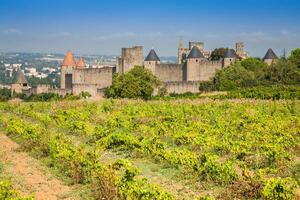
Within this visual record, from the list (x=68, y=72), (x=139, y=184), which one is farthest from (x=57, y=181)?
(x=68, y=72)

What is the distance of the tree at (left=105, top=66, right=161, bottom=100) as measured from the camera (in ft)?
144

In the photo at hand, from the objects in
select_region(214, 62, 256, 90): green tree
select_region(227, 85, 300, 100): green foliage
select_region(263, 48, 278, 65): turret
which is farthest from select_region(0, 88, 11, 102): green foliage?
select_region(263, 48, 278, 65): turret

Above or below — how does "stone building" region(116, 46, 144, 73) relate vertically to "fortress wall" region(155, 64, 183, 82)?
above

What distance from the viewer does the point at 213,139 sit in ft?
47.4

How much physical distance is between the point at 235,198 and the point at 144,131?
8215 mm

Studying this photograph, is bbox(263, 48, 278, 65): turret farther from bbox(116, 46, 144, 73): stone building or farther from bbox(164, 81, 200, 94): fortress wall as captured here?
bbox(164, 81, 200, 94): fortress wall

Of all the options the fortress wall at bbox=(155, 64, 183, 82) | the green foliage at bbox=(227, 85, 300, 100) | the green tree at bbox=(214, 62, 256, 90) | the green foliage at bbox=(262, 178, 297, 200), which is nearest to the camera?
the green foliage at bbox=(262, 178, 297, 200)

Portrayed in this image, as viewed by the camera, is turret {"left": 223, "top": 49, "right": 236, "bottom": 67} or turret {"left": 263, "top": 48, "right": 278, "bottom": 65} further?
turret {"left": 263, "top": 48, "right": 278, "bottom": 65}

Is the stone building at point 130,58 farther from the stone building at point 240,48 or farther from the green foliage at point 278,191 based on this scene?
the green foliage at point 278,191

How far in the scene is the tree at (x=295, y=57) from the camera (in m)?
56.1

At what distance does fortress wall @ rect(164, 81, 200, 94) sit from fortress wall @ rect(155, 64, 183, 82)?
6532 millimetres

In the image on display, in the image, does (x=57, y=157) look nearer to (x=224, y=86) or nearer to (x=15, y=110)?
(x=15, y=110)

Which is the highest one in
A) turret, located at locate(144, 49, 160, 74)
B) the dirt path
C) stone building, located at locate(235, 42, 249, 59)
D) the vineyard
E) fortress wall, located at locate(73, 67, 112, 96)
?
stone building, located at locate(235, 42, 249, 59)

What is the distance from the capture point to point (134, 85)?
44094 mm
